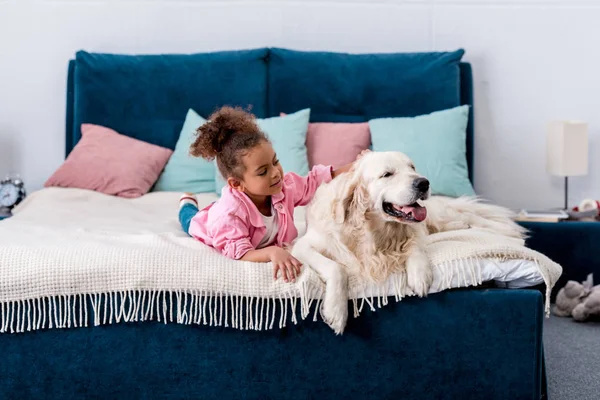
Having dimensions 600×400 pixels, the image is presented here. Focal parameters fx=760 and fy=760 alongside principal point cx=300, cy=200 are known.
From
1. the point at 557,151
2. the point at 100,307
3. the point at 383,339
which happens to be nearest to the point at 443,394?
the point at 383,339

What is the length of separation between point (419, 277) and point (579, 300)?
65.5 inches

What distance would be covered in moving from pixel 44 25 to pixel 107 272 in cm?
265

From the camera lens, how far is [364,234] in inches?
84.4

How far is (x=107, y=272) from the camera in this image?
6.93ft

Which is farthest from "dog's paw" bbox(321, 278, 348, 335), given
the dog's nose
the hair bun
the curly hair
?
the hair bun

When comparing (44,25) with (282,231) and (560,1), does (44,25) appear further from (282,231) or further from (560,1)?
(560,1)

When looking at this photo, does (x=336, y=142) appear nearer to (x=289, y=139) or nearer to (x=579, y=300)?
(x=289, y=139)

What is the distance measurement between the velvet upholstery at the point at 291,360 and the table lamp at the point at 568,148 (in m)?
2.12

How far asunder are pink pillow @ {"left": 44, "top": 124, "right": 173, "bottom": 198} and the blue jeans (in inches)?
→ 38.7

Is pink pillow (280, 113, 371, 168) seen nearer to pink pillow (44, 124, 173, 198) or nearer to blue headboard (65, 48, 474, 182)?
blue headboard (65, 48, 474, 182)

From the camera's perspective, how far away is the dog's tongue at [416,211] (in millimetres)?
2023

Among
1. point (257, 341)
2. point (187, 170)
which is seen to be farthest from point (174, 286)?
point (187, 170)

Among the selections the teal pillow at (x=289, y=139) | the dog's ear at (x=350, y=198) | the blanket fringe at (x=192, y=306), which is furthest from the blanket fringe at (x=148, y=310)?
the teal pillow at (x=289, y=139)

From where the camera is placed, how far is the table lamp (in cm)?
396
